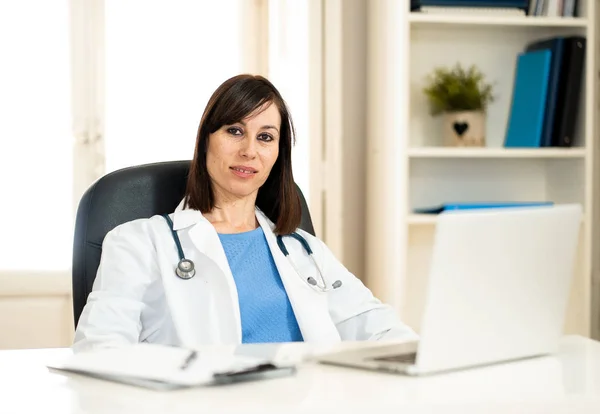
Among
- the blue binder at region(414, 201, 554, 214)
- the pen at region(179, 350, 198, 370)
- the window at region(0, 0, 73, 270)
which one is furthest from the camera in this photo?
the window at region(0, 0, 73, 270)

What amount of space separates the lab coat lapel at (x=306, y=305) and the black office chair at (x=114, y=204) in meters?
0.26

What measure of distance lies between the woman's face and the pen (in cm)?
91

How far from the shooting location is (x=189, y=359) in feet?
3.70

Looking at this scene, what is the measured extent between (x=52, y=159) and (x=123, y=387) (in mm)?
2408

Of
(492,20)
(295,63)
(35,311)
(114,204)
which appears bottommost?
(35,311)

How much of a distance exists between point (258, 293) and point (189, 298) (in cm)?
16

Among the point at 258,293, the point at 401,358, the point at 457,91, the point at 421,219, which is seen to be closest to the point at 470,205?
the point at 421,219

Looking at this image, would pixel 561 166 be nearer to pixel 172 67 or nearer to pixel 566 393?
pixel 172 67

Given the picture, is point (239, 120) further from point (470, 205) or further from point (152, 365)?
point (470, 205)

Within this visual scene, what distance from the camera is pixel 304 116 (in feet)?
10.5

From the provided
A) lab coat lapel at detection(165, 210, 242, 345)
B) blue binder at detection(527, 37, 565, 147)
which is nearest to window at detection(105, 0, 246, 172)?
blue binder at detection(527, 37, 565, 147)

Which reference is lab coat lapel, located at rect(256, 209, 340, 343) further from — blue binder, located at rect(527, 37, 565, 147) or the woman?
blue binder, located at rect(527, 37, 565, 147)

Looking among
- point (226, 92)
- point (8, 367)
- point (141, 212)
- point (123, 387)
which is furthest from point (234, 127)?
point (123, 387)

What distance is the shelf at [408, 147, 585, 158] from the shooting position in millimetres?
2975
